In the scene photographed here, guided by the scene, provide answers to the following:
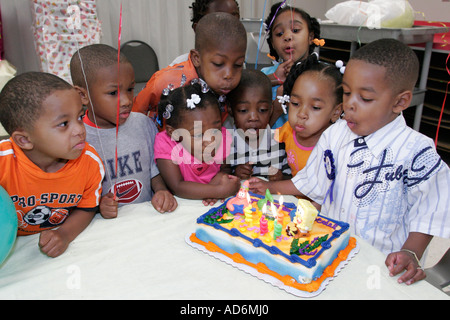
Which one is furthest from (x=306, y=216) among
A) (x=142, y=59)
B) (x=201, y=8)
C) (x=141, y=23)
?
(x=141, y=23)

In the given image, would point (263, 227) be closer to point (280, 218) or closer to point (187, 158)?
point (280, 218)

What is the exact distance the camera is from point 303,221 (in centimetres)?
106

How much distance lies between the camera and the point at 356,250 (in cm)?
110

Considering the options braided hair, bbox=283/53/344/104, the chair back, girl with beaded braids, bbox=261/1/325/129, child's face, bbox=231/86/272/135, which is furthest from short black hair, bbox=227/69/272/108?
the chair back

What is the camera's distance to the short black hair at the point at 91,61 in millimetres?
1432

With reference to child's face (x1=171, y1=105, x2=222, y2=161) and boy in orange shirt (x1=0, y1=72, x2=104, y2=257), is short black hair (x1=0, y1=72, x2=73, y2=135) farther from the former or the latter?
child's face (x1=171, y1=105, x2=222, y2=161)

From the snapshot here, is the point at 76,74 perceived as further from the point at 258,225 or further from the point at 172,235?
the point at 258,225

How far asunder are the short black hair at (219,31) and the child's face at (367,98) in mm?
601

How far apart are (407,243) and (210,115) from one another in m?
0.89

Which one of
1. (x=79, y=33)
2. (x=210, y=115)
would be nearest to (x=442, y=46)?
(x=210, y=115)

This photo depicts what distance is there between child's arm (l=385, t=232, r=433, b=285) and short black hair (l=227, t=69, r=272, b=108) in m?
0.96

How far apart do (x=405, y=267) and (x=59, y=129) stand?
3.71ft

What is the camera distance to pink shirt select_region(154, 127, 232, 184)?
1.52 meters

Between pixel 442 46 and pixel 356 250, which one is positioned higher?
pixel 442 46
